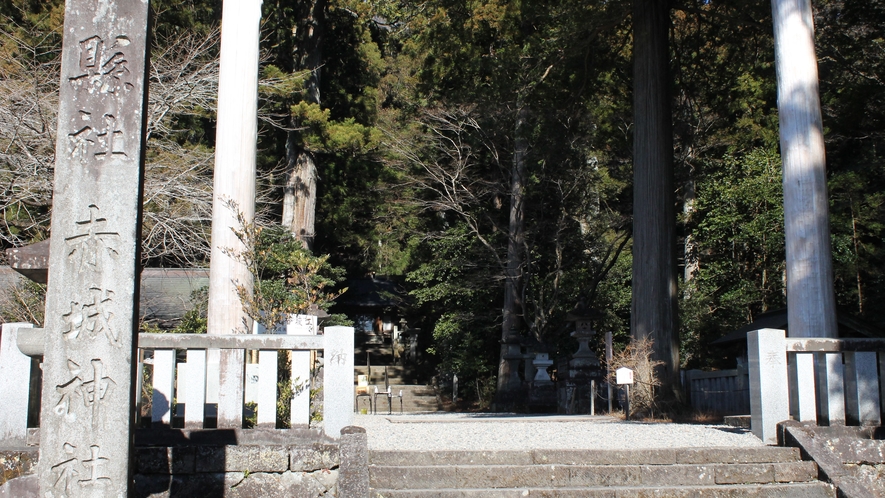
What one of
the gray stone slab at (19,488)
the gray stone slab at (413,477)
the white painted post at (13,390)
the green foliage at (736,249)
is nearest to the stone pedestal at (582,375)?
the green foliage at (736,249)

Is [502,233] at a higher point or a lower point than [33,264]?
higher

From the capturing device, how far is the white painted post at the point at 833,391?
6.11 meters

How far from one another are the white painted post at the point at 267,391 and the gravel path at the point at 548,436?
85 centimetres

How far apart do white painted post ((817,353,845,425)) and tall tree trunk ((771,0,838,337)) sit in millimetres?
1638

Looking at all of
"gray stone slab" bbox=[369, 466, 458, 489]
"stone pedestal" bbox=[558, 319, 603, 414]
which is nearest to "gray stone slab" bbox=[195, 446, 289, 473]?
"gray stone slab" bbox=[369, 466, 458, 489]

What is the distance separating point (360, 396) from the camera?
2072 cm

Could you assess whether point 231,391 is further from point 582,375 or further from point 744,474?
point 582,375

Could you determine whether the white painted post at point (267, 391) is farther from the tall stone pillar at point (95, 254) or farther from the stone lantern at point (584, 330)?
the stone lantern at point (584, 330)

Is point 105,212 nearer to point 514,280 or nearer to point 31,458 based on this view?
point 31,458

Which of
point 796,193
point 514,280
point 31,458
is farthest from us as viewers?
point 514,280

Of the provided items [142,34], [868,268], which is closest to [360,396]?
[868,268]

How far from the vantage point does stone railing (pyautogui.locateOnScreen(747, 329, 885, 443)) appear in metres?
6.11

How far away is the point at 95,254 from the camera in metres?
3.93

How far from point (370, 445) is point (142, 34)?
3.49 m
